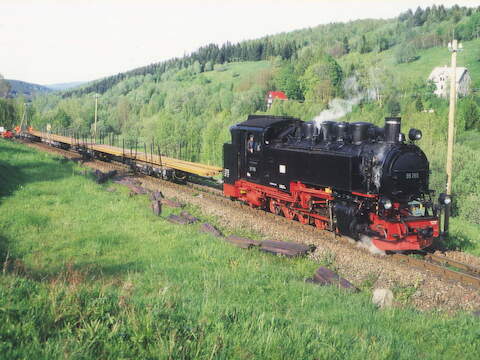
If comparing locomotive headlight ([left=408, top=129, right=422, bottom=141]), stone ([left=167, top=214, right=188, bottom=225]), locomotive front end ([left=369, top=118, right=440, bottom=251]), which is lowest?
stone ([left=167, top=214, right=188, bottom=225])

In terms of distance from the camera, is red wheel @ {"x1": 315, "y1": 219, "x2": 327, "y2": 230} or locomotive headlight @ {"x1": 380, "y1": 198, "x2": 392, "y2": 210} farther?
red wheel @ {"x1": 315, "y1": 219, "x2": 327, "y2": 230}

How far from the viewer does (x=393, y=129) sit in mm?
12805

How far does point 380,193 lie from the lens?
12.5 m

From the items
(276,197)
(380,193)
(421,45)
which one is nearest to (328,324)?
(380,193)

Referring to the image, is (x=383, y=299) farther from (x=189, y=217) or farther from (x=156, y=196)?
(x=156, y=196)

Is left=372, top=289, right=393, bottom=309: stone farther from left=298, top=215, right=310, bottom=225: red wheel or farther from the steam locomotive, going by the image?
left=298, top=215, right=310, bottom=225: red wheel

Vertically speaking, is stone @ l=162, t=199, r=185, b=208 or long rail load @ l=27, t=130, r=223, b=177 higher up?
long rail load @ l=27, t=130, r=223, b=177

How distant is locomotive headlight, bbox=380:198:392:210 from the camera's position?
1204 centimetres

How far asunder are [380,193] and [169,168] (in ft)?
48.6

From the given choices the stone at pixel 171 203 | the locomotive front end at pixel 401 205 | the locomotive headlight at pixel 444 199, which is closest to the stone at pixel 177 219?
the stone at pixel 171 203

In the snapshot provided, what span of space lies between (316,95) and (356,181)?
62357 millimetres

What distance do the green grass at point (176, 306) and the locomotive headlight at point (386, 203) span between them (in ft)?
8.87

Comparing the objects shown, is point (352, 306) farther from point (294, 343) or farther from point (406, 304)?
point (294, 343)

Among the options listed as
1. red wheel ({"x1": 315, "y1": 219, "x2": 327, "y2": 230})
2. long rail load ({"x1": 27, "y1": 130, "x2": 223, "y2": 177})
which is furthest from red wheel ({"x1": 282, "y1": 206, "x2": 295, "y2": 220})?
long rail load ({"x1": 27, "y1": 130, "x2": 223, "y2": 177})
